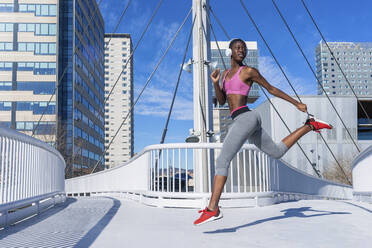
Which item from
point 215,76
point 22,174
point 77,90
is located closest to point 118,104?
point 77,90

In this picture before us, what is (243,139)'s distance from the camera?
3416mm

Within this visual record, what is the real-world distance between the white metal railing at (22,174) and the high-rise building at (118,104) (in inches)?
5219


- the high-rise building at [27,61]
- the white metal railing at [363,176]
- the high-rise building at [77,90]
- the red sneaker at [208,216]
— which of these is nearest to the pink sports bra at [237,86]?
the red sneaker at [208,216]

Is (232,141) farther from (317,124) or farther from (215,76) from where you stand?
(317,124)

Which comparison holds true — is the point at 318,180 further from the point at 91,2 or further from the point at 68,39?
the point at 91,2

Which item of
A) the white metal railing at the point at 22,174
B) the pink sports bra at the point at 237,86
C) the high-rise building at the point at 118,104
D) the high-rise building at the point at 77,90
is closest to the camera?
the pink sports bra at the point at 237,86

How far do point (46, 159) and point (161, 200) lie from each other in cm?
213

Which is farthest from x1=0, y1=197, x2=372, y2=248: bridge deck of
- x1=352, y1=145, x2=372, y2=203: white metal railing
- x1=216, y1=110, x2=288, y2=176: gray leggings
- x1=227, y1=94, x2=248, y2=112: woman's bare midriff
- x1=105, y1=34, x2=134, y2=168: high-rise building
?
x1=105, y1=34, x2=134, y2=168: high-rise building

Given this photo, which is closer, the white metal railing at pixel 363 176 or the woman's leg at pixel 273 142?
the woman's leg at pixel 273 142

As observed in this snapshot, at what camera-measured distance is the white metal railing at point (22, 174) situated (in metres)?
4.00

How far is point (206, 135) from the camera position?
7.99 m

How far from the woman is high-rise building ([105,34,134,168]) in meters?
136

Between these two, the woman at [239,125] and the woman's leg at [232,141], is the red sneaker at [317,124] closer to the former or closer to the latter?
the woman at [239,125]

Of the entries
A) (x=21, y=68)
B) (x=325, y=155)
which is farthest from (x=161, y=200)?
(x=21, y=68)
